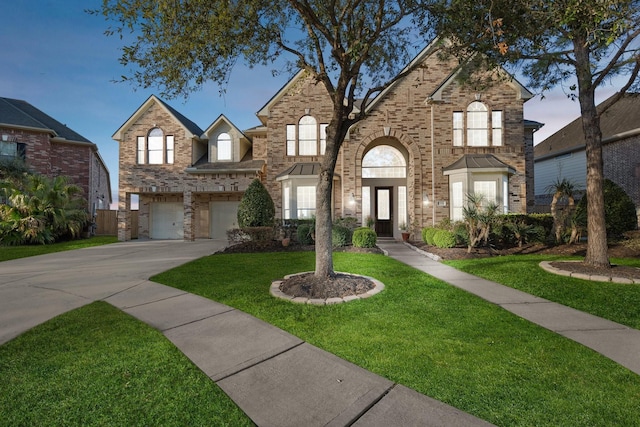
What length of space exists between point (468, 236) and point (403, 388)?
893cm

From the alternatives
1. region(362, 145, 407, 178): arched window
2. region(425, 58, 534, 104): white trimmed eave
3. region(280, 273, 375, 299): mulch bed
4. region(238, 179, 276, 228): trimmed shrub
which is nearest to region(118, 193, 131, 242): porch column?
region(238, 179, 276, 228): trimmed shrub

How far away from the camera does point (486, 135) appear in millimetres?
14336

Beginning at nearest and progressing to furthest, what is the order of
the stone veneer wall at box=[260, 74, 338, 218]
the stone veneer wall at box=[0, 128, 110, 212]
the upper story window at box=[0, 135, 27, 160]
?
the stone veneer wall at box=[260, 74, 338, 218]
the upper story window at box=[0, 135, 27, 160]
the stone veneer wall at box=[0, 128, 110, 212]

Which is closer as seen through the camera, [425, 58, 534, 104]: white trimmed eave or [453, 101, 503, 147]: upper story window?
[425, 58, 534, 104]: white trimmed eave

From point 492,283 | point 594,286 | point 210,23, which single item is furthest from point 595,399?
point 210,23

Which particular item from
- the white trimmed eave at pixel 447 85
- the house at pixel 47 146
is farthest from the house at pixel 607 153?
the house at pixel 47 146

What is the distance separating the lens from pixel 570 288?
571 centimetres

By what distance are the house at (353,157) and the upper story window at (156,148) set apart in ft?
0.19

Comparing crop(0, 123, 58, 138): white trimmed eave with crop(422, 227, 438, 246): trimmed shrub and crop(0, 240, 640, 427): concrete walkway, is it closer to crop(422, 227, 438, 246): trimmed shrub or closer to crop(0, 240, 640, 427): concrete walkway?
crop(0, 240, 640, 427): concrete walkway

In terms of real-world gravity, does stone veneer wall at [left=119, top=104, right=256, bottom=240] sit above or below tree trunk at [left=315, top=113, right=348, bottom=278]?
above

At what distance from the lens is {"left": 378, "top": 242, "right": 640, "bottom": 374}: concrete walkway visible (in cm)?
323

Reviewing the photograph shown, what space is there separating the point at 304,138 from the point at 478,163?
27.2 ft

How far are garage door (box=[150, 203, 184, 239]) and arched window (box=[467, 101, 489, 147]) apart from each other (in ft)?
55.5

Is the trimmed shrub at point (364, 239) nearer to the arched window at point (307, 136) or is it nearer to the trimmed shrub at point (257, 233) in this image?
the trimmed shrub at point (257, 233)
